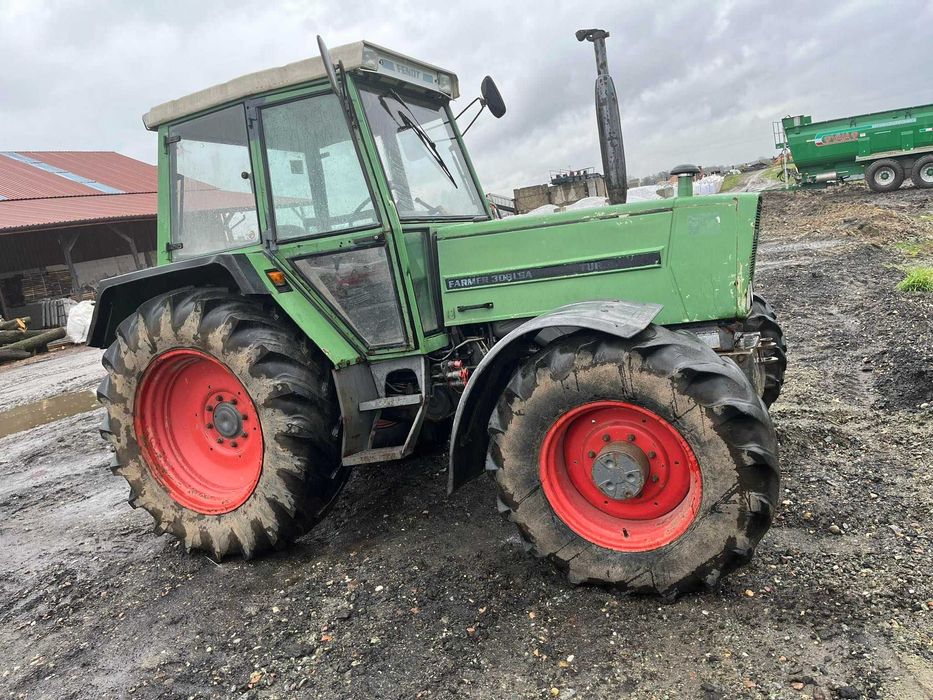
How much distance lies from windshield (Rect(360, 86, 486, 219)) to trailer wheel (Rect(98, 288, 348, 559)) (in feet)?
3.25

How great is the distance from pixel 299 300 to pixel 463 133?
1500mm

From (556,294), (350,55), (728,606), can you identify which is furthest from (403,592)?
(350,55)

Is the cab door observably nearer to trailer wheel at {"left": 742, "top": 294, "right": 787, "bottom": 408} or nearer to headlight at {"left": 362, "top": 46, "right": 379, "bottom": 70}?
headlight at {"left": 362, "top": 46, "right": 379, "bottom": 70}

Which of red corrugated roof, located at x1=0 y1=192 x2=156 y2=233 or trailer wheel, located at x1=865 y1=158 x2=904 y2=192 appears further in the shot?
trailer wheel, located at x1=865 y1=158 x2=904 y2=192

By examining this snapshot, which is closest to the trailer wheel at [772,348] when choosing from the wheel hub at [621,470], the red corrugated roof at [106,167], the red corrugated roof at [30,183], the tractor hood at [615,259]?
the tractor hood at [615,259]

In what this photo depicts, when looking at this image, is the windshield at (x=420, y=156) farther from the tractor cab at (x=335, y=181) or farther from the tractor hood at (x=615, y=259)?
the tractor hood at (x=615, y=259)

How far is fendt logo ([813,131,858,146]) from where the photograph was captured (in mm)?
19703

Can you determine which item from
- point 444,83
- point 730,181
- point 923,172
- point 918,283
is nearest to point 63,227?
point 444,83

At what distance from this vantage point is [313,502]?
3.28 meters

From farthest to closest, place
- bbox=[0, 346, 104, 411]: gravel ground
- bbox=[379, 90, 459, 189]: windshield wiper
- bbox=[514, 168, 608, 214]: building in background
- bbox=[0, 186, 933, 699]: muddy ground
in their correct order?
bbox=[514, 168, 608, 214]: building in background < bbox=[0, 346, 104, 411]: gravel ground < bbox=[379, 90, 459, 189]: windshield wiper < bbox=[0, 186, 933, 699]: muddy ground

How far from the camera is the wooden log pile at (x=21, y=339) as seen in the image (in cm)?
1360

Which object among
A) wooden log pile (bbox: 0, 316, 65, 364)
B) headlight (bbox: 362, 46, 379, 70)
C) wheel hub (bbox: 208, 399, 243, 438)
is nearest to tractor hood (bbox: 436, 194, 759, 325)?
headlight (bbox: 362, 46, 379, 70)

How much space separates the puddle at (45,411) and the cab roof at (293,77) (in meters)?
5.43

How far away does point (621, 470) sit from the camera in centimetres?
263
